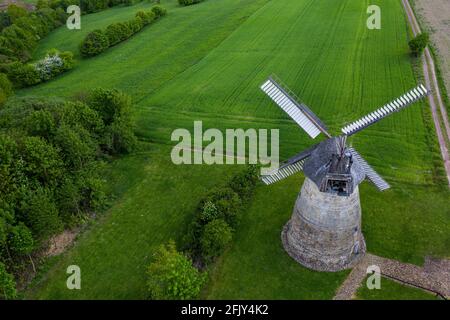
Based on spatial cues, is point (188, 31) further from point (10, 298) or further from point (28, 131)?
point (10, 298)

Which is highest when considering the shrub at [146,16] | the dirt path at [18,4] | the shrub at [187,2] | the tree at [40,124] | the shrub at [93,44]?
the shrub at [187,2]

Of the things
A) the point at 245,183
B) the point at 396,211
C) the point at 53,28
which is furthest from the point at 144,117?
the point at 53,28

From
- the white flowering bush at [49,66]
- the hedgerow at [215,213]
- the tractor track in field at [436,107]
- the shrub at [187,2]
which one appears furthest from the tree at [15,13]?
the tractor track in field at [436,107]

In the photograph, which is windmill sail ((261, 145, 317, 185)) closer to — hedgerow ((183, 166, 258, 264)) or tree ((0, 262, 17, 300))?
hedgerow ((183, 166, 258, 264))

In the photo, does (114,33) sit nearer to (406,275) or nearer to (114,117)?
(114,117)

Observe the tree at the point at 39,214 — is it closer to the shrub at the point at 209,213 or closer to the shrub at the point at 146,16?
the shrub at the point at 209,213

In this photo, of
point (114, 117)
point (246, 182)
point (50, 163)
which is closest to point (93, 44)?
point (114, 117)

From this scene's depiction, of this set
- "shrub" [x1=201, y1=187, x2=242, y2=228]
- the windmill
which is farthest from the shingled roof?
"shrub" [x1=201, y1=187, x2=242, y2=228]
